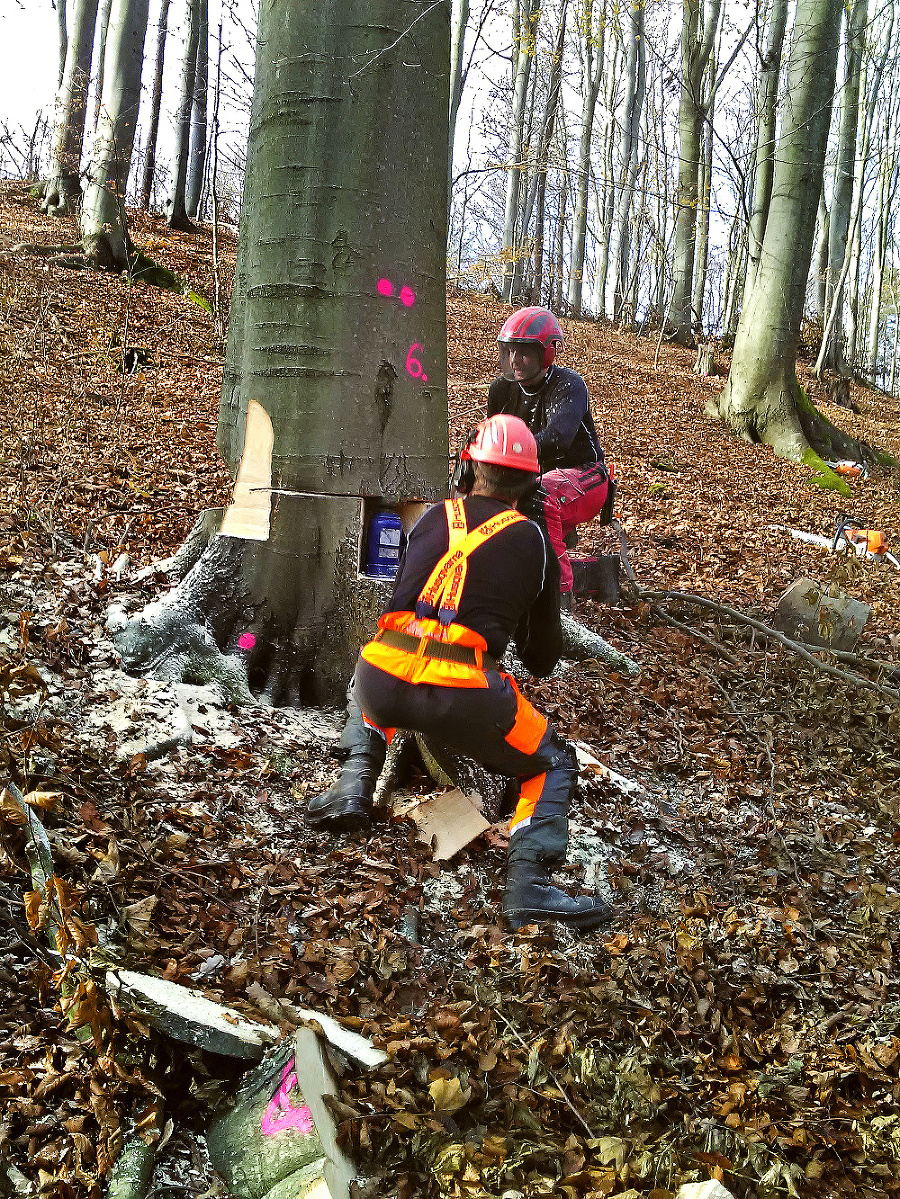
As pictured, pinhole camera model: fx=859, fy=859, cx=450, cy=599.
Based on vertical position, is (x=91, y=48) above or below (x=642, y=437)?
above

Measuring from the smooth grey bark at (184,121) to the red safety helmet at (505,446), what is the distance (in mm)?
15911

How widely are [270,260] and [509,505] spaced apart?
1.62 m

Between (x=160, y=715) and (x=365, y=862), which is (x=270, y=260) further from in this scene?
(x=365, y=862)

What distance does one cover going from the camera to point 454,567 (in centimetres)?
318

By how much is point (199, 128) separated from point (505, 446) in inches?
738

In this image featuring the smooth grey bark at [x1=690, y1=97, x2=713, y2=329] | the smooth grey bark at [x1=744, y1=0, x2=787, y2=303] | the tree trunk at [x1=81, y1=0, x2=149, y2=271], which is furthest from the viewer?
the smooth grey bark at [x1=690, y1=97, x2=713, y2=329]

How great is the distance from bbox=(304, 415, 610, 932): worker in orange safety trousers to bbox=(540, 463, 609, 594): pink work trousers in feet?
7.21

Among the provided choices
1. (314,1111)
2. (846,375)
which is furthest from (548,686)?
(846,375)

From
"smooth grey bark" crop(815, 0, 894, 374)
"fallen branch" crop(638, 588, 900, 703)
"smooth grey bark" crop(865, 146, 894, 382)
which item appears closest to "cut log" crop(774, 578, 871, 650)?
"fallen branch" crop(638, 588, 900, 703)

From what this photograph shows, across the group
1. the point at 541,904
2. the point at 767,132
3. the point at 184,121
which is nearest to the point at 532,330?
the point at 541,904

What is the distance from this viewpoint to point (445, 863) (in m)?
3.43

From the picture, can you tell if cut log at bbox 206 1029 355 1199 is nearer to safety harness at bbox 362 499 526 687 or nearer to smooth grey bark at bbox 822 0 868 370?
safety harness at bbox 362 499 526 687

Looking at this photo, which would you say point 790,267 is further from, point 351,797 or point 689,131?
point 351,797

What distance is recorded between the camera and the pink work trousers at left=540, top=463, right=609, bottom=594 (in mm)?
5586
